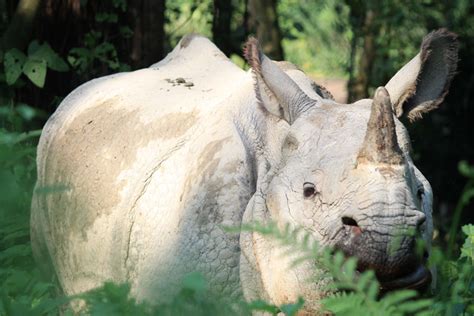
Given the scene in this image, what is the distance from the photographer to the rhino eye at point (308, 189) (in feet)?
14.5

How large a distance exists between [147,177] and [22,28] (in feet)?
9.98

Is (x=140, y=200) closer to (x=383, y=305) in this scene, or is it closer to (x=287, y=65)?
(x=287, y=65)

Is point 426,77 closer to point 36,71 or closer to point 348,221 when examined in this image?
point 348,221

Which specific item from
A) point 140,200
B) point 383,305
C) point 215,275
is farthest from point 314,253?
point 140,200

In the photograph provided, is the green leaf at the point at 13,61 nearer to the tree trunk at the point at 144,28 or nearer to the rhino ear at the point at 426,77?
the tree trunk at the point at 144,28

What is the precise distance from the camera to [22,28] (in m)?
8.25

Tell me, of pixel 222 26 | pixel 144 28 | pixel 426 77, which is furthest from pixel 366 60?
pixel 426 77

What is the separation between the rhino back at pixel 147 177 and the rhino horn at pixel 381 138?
3.26 feet

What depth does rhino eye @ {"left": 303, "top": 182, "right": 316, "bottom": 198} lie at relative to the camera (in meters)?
4.43

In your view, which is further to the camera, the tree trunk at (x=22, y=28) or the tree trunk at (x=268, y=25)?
the tree trunk at (x=268, y=25)

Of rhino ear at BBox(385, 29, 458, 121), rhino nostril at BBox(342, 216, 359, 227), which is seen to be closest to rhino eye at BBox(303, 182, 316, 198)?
rhino nostril at BBox(342, 216, 359, 227)

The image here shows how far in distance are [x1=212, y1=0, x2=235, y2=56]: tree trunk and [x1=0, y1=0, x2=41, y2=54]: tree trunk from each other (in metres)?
1.73

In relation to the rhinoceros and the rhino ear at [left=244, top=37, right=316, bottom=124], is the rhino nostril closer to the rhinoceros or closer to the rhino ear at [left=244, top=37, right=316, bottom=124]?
the rhinoceros

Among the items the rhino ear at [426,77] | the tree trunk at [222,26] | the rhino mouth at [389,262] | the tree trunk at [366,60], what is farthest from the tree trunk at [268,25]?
the rhino mouth at [389,262]
